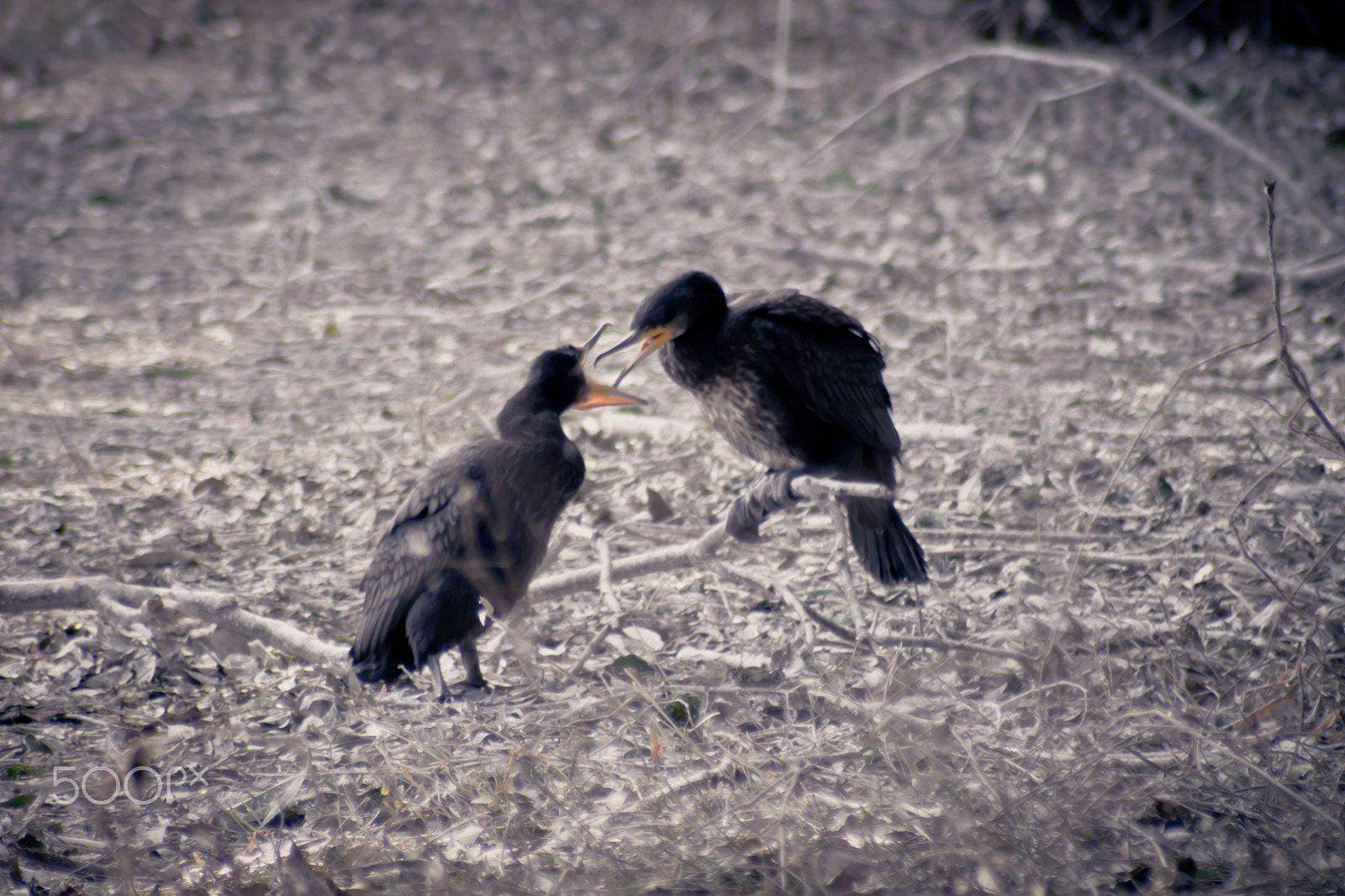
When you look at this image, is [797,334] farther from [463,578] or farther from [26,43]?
[26,43]

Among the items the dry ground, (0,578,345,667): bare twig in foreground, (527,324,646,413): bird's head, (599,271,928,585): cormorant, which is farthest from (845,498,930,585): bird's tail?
(0,578,345,667): bare twig in foreground

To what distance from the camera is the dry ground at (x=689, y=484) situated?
2547 mm

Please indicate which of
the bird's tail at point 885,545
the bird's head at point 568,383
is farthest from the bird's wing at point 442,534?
the bird's tail at point 885,545

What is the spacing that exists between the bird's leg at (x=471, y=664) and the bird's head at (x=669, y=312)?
1003 mm

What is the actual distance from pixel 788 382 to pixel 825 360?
150 mm

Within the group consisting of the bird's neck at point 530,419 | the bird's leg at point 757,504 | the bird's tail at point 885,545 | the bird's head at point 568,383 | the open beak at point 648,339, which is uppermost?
the open beak at point 648,339

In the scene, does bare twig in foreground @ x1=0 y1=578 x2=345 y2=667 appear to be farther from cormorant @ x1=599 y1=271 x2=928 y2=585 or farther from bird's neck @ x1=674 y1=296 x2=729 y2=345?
bird's neck @ x1=674 y1=296 x2=729 y2=345

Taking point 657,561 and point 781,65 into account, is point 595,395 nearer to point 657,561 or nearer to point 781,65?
point 657,561

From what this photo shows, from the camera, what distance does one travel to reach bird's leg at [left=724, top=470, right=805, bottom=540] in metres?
3.37

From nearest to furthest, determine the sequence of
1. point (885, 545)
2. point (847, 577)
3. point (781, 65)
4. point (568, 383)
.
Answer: point (847, 577) → point (885, 545) → point (568, 383) → point (781, 65)

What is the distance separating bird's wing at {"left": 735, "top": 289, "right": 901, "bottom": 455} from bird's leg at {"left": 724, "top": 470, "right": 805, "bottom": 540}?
287 mm

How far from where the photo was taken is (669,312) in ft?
11.3

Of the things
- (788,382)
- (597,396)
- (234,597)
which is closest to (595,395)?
(597,396)

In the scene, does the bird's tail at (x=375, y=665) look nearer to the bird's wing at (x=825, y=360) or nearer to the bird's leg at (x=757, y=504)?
the bird's leg at (x=757, y=504)
